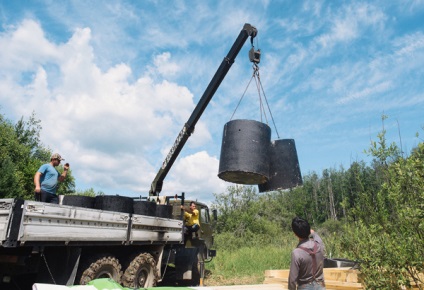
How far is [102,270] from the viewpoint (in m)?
6.31

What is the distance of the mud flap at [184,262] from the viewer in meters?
9.46

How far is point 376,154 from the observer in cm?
447

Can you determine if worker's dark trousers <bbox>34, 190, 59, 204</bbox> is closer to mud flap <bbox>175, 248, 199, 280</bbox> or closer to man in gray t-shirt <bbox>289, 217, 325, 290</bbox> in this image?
mud flap <bbox>175, 248, 199, 280</bbox>

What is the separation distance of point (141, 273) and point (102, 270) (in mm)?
1420

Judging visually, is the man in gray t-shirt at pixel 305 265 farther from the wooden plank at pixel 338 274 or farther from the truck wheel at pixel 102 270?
the truck wheel at pixel 102 270

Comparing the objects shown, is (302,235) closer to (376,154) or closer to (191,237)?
(376,154)

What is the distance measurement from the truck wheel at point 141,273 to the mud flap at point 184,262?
1678 millimetres

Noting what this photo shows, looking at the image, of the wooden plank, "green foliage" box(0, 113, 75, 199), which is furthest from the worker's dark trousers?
"green foliage" box(0, 113, 75, 199)

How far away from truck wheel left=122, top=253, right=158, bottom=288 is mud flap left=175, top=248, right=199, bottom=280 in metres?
1.68

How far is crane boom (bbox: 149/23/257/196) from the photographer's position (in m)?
10.0

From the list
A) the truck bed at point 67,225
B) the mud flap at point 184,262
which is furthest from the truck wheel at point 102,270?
the mud flap at point 184,262

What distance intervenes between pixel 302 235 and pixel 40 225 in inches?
142

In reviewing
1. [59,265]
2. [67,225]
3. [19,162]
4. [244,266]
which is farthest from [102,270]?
[19,162]

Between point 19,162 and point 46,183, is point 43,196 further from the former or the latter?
point 19,162
